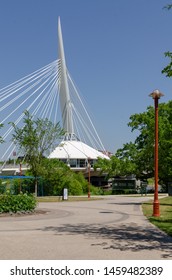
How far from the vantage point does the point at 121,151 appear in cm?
5212

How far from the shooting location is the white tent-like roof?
281 feet

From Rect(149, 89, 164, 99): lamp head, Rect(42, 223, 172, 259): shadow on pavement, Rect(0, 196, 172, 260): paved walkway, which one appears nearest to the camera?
Rect(0, 196, 172, 260): paved walkway

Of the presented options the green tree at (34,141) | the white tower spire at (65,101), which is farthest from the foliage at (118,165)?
the white tower spire at (65,101)

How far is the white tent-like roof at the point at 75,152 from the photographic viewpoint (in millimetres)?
85781

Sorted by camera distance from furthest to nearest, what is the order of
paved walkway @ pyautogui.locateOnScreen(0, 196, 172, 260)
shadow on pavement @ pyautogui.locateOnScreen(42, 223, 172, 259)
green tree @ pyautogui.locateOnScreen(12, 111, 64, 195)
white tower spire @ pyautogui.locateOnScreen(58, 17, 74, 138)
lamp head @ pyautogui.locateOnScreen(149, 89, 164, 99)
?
white tower spire @ pyautogui.locateOnScreen(58, 17, 74, 138) → green tree @ pyautogui.locateOnScreen(12, 111, 64, 195) → lamp head @ pyautogui.locateOnScreen(149, 89, 164, 99) → shadow on pavement @ pyautogui.locateOnScreen(42, 223, 172, 259) → paved walkway @ pyautogui.locateOnScreen(0, 196, 172, 260)

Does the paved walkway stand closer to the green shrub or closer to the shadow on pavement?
the shadow on pavement

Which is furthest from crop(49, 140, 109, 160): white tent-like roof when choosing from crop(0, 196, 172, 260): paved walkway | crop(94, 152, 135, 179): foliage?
crop(0, 196, 172, 260): paved walkway

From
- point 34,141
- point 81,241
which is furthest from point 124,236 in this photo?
point 34,141

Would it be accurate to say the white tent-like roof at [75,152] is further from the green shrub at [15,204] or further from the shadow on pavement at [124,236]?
the shadow on pavement at [124,236]

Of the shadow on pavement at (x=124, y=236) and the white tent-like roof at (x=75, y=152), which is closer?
the shadow on pavement at (x=124, y=236)

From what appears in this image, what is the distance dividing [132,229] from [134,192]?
38.5m

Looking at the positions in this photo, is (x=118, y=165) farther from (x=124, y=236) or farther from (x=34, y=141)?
(x=124, y=236)

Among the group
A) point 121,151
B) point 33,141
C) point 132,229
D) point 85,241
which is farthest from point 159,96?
point 121,151
